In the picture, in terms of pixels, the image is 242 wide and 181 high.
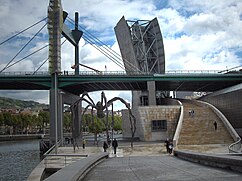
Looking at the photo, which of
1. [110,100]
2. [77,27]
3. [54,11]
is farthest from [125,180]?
[77,27]

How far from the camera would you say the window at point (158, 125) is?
47156 millimetres

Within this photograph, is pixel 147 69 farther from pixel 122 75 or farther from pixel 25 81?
pixel 25 81

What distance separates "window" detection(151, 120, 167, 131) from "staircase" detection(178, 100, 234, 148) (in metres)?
3.46

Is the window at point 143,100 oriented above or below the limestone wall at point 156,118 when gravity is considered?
above

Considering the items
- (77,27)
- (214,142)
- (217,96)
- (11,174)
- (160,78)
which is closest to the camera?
(11,174)

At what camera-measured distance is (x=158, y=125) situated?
47500 millimetres

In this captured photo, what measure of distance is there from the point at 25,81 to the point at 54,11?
14.6 metres

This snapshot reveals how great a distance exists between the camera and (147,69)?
88.6 m

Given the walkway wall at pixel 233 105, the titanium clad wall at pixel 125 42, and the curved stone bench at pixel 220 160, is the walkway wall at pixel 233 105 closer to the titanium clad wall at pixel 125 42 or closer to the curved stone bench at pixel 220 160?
the curved stone bench at pixel 220 160

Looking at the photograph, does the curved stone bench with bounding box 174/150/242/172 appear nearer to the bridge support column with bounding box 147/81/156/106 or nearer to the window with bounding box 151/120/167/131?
the window with bounding box 151/120/167/131

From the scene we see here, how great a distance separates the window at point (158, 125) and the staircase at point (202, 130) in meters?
3.46

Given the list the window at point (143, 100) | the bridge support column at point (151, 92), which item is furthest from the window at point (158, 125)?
the window at point (143, 100)

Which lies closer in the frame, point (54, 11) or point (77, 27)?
point (54, 11)

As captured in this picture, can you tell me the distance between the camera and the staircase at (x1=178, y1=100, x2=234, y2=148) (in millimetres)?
37969
